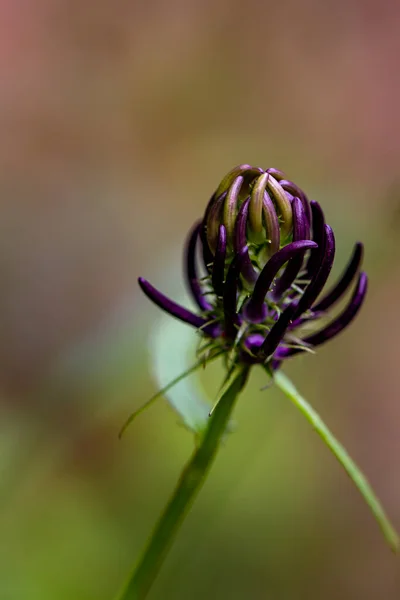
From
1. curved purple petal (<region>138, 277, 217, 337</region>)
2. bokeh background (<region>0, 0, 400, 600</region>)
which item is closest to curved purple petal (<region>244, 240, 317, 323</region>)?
curved purple petal (<region>138, 277, 217, 337</region>)

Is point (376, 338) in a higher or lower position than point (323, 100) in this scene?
lower

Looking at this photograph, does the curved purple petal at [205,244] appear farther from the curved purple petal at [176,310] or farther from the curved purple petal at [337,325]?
the curved purple petal at [337,325]

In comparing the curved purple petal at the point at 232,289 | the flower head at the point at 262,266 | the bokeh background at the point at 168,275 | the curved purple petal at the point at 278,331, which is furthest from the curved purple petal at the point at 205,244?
the bokeh background at the point at 168,275

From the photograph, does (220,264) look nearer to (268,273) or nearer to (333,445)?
(268,273)

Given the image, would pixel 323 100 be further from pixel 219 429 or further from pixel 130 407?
pixel 219 429

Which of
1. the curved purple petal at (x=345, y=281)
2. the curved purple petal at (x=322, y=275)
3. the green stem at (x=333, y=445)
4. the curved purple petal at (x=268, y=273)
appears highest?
the curved purple petal at (x=268, y=273)

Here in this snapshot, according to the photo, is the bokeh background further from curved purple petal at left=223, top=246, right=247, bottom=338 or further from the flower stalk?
curved purple petal at left=223, top=246, right=247, bottom=338

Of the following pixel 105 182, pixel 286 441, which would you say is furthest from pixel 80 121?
pixel 286 441
